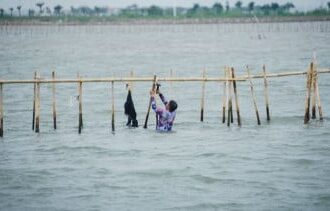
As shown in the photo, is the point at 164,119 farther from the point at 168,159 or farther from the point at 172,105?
the point at 168,159

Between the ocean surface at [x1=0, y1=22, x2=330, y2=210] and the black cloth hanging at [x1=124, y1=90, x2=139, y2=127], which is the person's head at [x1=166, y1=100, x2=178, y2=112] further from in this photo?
the black cloth hanging at [x1=124, y1=90, x2=139, y2=127]

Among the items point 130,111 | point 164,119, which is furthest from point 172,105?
point 130,111

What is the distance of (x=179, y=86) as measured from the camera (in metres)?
26.5

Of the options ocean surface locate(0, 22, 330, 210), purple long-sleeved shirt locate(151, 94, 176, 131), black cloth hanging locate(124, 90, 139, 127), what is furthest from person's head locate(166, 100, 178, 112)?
black cloth hanging locate(124, 90, 139, 127)

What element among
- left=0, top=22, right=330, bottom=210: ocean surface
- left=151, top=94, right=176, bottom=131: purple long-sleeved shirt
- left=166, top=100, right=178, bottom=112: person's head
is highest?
left=166, top=100, right=178, bottom=112: person's head

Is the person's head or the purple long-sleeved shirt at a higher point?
the person's head

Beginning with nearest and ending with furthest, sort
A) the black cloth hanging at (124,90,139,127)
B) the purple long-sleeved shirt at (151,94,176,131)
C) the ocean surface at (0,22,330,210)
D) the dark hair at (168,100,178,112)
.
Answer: the ocean surface at (0,22,330,210) < the dark hair at (168,100,178,112) < the purple long-sleeved shirt at (151,94,176,131) < the black cloth hanging at (124,90,139,127)

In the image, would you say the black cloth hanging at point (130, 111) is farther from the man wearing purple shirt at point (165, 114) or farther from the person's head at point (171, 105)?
the person's head at point (171, 105)

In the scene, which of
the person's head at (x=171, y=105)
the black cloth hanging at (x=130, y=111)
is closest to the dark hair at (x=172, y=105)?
the person's head at (x=171, y=105)

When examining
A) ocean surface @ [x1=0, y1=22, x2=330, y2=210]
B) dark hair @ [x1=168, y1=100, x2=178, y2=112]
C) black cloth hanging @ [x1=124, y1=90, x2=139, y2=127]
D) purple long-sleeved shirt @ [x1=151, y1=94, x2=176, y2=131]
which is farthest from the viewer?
black cloth hanging @ [x1=124, y1=90, x2=139, y2=127]

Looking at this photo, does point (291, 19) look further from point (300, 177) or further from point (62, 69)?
point (300, 177)

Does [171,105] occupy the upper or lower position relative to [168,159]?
upper

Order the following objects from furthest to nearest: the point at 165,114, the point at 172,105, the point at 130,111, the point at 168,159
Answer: the point at 130,111, the point at 165,114, the point at 172,105, the point at 168,159

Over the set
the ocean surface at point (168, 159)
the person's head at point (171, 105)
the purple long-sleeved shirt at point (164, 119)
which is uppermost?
the person's head at point (171, 105)
